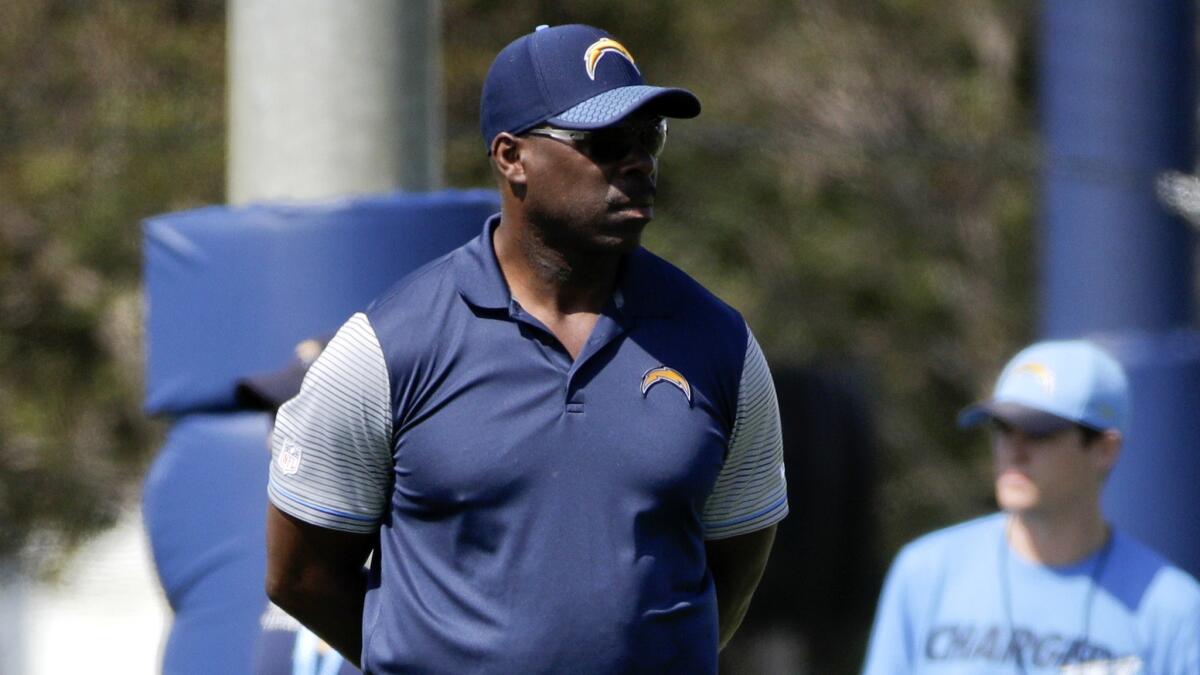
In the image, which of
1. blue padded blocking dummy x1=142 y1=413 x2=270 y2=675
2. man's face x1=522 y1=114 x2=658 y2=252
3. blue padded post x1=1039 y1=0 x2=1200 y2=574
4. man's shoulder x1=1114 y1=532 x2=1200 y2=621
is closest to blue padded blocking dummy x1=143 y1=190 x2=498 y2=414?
blue padded blocking dummy x1=142 y1=413 x2=270 y2=675

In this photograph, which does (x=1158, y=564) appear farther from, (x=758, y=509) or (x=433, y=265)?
(x=433, y=265)

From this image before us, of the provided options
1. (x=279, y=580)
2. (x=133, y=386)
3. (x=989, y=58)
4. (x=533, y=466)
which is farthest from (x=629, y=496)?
(x=989, y=58)

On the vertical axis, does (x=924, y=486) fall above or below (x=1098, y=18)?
below

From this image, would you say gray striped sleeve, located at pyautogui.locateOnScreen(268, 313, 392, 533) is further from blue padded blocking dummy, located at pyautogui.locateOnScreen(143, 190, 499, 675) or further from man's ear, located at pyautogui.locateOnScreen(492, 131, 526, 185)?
blue padded blocking dummy, located at pyautogui.locateOnScreen(143, 190, 499, 675)

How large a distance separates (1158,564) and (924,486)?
472 inches

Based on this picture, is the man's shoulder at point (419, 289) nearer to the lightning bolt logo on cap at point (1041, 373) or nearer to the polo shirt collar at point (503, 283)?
the polo shirt collar at point (503, 283)

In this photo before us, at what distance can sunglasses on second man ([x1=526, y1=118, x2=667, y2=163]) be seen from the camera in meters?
2.77

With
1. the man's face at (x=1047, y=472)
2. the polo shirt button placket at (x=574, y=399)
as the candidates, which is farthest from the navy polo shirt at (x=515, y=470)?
the man's face at (x=1047, y=472)

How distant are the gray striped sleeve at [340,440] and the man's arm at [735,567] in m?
0.60

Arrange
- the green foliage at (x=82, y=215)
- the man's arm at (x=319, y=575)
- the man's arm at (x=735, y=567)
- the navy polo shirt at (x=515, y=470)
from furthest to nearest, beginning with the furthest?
the green foliage at (x=82, y=215) < the man's arm at (x=735, y=567) < the man's arm at (x=319, y=575) < the navy polo shirt at (x=515, y=470)

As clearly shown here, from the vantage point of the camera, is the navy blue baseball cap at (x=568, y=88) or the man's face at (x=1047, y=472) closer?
the navy blue baseball cap at (x=568, y=88)

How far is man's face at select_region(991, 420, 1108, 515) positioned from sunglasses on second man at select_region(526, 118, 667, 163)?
1.67m

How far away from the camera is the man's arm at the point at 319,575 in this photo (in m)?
2.94

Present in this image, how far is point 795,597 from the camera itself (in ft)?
29.1
